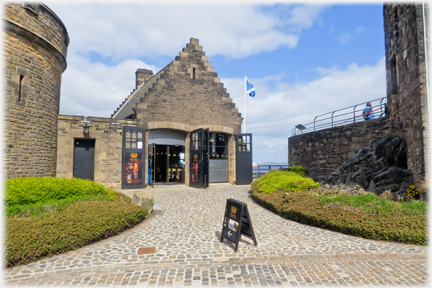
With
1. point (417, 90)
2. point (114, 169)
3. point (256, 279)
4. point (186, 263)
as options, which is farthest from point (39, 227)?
point (417, 90)

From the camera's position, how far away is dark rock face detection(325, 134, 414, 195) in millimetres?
9375

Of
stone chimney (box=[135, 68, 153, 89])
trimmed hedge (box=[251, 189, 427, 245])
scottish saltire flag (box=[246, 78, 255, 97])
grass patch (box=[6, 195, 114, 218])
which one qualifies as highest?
stone chimney (box=[135, 68, 153, 89])

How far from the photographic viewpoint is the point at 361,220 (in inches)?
255

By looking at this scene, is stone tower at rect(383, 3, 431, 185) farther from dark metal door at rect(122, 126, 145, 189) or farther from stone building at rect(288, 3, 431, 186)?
dark metal door at rect(122, 126, 145, 189)

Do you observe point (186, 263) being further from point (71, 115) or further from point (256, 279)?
point (71, 115)

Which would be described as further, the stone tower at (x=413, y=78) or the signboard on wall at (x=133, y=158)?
the signboard on wall at (x=133, y=158)

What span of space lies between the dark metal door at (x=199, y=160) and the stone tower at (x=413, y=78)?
965cm

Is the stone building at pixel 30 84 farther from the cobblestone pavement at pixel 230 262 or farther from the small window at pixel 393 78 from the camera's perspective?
the small window at pixel 393 78

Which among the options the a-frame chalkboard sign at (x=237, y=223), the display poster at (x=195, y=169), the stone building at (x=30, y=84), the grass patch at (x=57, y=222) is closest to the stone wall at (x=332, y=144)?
the display poster at (x=195, y=169)

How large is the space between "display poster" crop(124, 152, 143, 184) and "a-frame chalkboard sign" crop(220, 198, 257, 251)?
10068 millimetres

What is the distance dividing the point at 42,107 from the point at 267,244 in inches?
440

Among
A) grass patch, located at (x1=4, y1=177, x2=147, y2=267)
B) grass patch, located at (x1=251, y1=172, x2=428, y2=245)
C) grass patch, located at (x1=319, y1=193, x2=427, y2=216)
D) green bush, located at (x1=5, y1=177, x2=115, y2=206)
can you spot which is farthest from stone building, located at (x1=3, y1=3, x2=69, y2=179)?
grass patch, located at (x1=319, y1=193, x2=427, y2=216)

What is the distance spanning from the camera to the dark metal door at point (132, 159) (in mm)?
14805

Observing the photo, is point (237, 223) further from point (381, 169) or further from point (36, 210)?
point (381, 169)
